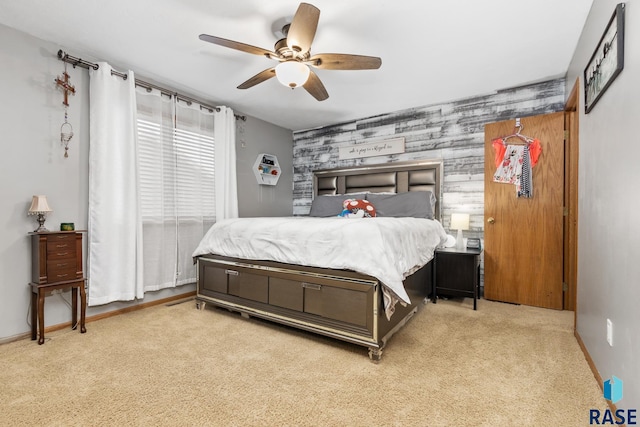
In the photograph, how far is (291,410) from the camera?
1.52 metres

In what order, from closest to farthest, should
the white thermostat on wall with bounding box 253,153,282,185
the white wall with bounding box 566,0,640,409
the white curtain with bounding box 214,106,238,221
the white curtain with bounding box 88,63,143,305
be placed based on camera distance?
the white wall with bounding box 566,0,640,409 → the white curtain with bounding box 88,63,143,305 → the white curtain with bounding box 214,106,238,221 → the white thermostat on wall with bounding box 253,153,282,185

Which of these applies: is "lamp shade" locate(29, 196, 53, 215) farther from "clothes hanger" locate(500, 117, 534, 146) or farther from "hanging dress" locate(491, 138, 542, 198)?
"clothes hanger" locate(500, 117, 534, 146)

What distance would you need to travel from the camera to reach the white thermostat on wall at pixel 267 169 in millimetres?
4590

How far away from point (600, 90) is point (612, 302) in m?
1.18

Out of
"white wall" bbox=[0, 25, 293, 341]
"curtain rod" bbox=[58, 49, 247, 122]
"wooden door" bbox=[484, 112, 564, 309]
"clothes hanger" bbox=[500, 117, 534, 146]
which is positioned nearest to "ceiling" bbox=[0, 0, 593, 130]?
"curtain rod" bbox=[58, 49, 247, 122]

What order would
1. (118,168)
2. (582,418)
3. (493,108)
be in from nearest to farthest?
(582,418), (118,168), (493,108)

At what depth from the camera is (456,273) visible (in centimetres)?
333

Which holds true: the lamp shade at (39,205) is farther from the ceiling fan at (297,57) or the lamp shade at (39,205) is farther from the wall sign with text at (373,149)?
the wall sign with text at (373,149)

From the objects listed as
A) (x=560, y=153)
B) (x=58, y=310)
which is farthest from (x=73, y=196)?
(x=560, y=153)

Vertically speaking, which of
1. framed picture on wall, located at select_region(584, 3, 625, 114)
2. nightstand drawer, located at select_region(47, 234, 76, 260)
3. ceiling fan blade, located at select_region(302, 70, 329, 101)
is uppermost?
ceiling fan blade, located at select_region(302, 70, 329, 101)

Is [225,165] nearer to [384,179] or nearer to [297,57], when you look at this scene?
[297,57]

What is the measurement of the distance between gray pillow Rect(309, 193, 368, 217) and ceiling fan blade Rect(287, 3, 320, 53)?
2.31m

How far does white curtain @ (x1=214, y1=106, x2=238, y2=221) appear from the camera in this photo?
12.8 feet

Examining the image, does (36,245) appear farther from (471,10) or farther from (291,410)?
(471,10)
